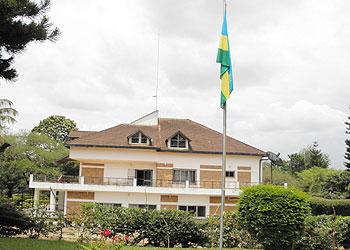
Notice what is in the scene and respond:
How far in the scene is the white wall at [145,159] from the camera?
37062mm

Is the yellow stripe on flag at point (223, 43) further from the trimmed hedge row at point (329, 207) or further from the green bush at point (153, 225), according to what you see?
the trimmed hedge row at point (329, 207)

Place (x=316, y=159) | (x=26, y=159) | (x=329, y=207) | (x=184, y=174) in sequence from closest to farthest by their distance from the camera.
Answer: (x=329, y=207)
(x=184, y=174)
(x=26, y=159)
(x=316, y=159)

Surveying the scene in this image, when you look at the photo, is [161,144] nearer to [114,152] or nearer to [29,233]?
[114,152]

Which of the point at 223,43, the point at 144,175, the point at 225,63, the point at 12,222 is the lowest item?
the point at 12,222

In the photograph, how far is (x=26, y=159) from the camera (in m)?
48.5

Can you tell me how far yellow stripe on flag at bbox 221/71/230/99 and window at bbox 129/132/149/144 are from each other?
1076 inches

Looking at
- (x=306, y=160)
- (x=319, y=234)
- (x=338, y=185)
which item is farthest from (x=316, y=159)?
(x=319, y=234)

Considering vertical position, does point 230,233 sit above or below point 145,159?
below

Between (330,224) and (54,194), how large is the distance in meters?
25.0

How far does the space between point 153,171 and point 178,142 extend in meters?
3.09

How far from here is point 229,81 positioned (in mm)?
10648

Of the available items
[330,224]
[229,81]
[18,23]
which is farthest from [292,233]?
[18,23]

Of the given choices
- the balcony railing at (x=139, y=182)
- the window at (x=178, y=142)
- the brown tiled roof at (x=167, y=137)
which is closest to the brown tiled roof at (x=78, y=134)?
the brown tiled roof at (x=167, y=137)

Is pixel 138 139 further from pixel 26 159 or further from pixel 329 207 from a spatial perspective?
pixel 26 159
